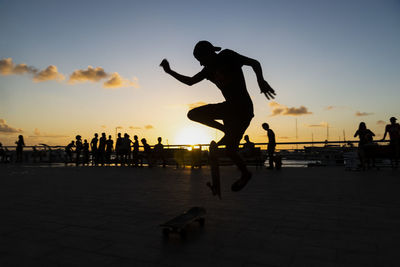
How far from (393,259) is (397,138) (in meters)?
11.3

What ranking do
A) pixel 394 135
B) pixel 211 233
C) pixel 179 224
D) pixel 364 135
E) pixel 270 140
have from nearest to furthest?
1. pixel 179 224
2. pixel 211 233
3. pixel 394 135
4. pixel 364 135
5. pixel 270 140

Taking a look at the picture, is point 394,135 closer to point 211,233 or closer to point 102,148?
point 211,233

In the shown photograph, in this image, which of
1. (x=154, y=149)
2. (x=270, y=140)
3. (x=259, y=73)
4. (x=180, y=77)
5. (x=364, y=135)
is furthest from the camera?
(x=154, y=149)

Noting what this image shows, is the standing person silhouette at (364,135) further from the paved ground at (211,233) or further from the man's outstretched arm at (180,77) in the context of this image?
the man's outstretched arm at (180,77)

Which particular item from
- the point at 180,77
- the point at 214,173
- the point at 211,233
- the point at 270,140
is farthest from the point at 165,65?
the point at 270,140

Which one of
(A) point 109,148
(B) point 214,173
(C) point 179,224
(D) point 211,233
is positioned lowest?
(D) point 211,233

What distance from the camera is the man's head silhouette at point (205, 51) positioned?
3.58m

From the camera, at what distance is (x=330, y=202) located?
474cm

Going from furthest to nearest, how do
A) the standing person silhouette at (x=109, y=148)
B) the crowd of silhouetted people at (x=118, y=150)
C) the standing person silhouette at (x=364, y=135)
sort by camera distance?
the standing person silhouette at (x=109, y=148)
the crowd of silhouetted people at (x=118, y=150)
the standing person silhouette at (x=364, y=135)

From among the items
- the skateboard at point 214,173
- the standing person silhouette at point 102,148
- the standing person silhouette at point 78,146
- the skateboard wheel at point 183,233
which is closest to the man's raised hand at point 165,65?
the skateboard at point 214,173

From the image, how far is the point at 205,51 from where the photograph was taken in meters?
Answer: 3.59

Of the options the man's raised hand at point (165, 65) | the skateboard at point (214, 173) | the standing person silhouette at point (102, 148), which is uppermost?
the man's raised hand at point (165, 65)

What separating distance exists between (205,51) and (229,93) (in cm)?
64

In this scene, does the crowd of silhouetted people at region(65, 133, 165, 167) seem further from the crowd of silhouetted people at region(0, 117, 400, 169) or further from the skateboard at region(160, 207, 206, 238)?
the skateboard at region(160, 207, 206, 238)
